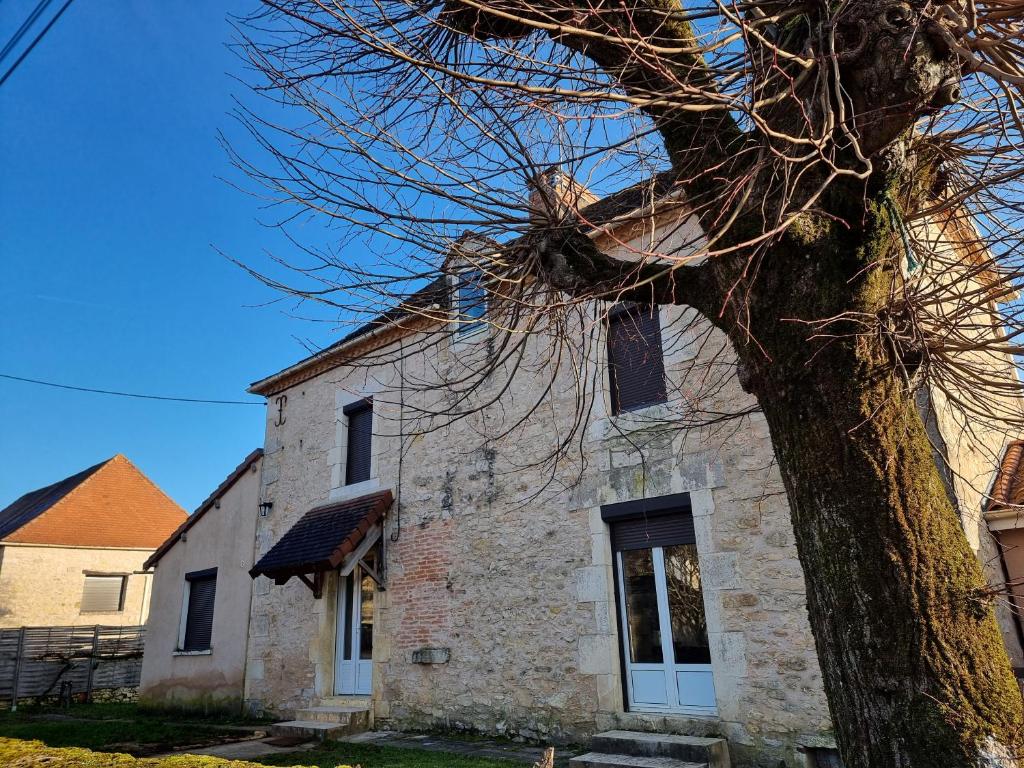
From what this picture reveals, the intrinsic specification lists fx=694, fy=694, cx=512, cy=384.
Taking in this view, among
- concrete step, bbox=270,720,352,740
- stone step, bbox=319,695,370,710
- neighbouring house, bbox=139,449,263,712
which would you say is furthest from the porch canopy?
neighbouring house, bbox=139,449,263,712

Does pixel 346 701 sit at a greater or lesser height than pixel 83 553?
lesser

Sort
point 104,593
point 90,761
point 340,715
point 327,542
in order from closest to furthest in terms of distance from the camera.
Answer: point 90,761 < point 340,715 < point 327,542 < point 104,593

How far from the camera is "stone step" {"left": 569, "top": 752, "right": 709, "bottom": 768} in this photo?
5.54m

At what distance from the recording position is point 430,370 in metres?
9.75

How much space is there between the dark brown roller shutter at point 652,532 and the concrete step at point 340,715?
406 cm

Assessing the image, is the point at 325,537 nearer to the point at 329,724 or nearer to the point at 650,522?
the point at 329,724

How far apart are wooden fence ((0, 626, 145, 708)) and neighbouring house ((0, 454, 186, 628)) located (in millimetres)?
2315

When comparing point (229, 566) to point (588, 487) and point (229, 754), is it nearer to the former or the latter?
point (229, 754)

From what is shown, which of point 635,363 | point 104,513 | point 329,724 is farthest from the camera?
point 104,513

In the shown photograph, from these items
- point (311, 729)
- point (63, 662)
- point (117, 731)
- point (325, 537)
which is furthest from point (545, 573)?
point (63, 662)

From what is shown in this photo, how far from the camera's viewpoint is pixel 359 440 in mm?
10633

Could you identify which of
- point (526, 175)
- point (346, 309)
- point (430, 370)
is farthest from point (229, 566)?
point (526, 175)

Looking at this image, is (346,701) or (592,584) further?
(346,701)

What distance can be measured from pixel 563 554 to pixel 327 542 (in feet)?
11.1
